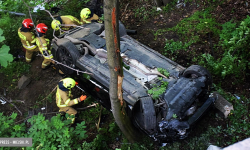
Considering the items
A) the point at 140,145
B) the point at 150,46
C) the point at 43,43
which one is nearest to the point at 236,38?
the point at 150,46

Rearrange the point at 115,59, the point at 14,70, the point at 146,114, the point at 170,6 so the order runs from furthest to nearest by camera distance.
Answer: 1. the point at 170,6
2. the point at 14,70
3. the point at 146,114
4. the point at 115,59

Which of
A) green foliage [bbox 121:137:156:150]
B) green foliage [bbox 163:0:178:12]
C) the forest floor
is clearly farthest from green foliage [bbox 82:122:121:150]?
green foliage [bbox 163:0:178:12]

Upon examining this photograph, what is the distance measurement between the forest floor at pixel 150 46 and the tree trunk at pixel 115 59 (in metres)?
2.25

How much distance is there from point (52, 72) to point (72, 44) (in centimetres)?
216

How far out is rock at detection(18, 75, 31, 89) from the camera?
19.2 feet

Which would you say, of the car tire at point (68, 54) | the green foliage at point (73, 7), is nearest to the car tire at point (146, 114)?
the car tire at point (68, 54)

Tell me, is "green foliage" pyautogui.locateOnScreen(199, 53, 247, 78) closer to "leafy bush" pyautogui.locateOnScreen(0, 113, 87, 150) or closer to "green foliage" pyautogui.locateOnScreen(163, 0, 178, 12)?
"green foliage" pyautogui.locateOnScreen(163, 0, 178, 12)

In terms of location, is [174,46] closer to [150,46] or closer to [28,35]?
[150,46]

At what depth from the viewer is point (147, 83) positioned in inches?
147

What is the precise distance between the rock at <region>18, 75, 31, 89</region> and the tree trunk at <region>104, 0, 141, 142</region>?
4002mm

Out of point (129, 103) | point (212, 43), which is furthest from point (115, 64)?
point (212, 43)

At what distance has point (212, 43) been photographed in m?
5.44

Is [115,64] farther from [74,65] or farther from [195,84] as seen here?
[74,65]

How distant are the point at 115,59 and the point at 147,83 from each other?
1613 millimetres
